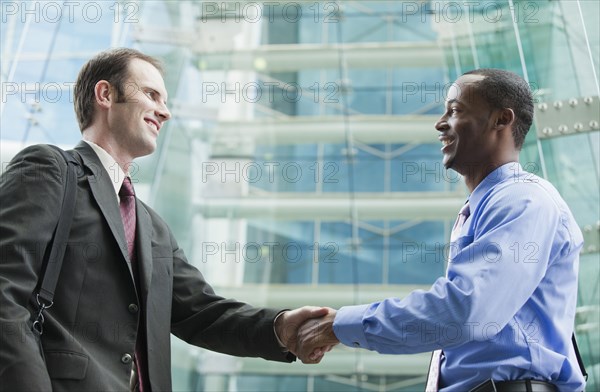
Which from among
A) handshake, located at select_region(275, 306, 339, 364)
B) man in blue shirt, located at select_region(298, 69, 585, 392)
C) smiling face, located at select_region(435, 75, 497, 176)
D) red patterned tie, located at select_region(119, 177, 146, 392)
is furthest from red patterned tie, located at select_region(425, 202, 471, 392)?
red patterned tie, located at select_region(119, 177, 146, 392)

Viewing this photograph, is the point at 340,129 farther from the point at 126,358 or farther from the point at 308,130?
the point at 126,358

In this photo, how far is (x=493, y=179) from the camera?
255 centimetres

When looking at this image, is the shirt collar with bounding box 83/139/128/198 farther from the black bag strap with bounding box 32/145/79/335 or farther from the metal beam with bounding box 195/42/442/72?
the metal beam with bounding box 195/42/442/72

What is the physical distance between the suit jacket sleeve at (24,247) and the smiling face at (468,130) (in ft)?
3.84

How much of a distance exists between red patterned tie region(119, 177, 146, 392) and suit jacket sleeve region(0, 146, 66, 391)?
0.31 metres

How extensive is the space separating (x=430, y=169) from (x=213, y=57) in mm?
6138

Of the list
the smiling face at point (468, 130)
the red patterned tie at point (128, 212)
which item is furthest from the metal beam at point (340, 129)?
the smiling face at point (468, 130)

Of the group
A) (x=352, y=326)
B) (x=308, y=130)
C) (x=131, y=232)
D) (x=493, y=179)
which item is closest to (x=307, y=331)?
(x=352, y=326)

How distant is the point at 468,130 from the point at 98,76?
1233 millimetres

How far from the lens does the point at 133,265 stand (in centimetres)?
261

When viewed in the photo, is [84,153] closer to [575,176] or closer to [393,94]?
[575,176]

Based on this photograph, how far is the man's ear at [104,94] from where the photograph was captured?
2.86m

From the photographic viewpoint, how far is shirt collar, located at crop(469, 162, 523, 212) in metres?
2.53

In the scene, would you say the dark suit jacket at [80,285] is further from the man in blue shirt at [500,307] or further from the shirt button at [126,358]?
the man in blue shirt at [500,307]
